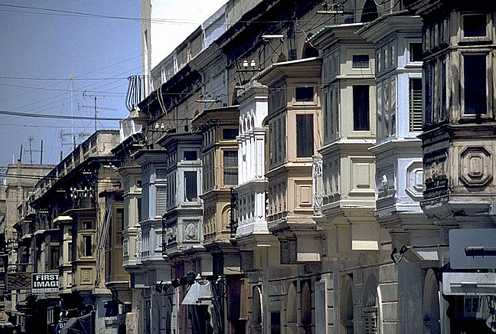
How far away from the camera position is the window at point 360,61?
108 feet

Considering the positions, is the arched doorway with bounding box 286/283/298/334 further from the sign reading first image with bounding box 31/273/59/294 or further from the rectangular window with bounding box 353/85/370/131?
the sign reading first image with bounding box 31/273/59/294

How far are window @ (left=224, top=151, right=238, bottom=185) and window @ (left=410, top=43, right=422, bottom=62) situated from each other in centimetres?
1776

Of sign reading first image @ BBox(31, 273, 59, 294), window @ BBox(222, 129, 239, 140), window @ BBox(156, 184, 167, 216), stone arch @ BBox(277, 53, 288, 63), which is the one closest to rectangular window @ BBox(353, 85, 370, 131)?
stone arch @ BBox(277, 53, 288, 63)

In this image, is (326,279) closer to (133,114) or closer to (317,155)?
(317,155)

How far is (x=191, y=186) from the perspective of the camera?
52.2 m

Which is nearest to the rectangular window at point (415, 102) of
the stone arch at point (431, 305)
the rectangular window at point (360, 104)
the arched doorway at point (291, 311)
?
the stone arch at point (431, 305)

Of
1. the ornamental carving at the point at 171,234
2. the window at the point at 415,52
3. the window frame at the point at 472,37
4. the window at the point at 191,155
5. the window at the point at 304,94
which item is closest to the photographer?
the window frame at the point at 472,37

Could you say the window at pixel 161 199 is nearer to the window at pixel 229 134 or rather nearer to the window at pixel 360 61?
the window at pixel 229 134

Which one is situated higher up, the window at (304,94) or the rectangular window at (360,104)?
the window at (304,94)

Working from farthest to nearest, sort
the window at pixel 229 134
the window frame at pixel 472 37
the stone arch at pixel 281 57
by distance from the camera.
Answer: the window at pixel 229 134, the stone arch at pixel 281 57, the window frame at pixel 472 37

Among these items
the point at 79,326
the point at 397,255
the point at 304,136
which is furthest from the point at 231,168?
the point at 79,326

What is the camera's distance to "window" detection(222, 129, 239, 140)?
47.0 meters

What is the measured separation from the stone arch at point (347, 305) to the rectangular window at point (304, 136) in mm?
3376

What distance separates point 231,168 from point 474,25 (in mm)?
22045
